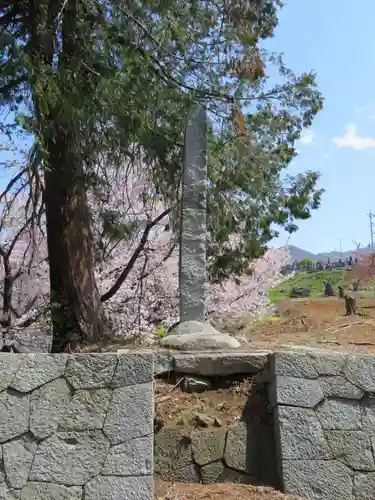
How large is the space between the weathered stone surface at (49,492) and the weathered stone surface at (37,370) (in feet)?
1.80

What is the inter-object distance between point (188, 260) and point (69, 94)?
204 cm

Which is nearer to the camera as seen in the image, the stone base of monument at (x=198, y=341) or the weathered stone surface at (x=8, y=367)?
the weathered stone surface at (x=8, y=367)

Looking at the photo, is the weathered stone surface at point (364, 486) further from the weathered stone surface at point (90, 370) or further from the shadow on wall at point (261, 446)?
the weathered stone surface at point (90, 370)

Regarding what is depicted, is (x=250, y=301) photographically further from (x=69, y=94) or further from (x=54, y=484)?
(x=54, y=484)

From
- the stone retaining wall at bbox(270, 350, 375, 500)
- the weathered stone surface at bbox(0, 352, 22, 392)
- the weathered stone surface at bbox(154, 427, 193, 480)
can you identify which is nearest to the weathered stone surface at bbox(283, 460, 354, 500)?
the stone retaining wall at bbox(270, 350, 375, 500)

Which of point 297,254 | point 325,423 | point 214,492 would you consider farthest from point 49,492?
point 297,254

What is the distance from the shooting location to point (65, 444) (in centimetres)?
312

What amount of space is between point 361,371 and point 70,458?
74.5 inches

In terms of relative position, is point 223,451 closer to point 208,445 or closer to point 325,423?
point 208,445

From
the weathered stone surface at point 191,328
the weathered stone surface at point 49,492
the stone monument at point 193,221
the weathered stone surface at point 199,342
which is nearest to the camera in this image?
the weathered stone surface at point 49,492

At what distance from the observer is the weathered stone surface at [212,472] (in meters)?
3.37

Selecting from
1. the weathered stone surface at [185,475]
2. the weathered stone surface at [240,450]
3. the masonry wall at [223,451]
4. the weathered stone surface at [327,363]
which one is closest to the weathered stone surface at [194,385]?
the masonry wall at [223,451]

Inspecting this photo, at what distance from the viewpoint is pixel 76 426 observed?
3156 mm

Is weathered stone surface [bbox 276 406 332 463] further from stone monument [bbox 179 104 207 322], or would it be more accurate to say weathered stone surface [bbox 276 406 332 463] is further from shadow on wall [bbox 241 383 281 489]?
stone monument [bbox 179 104 207 322]
